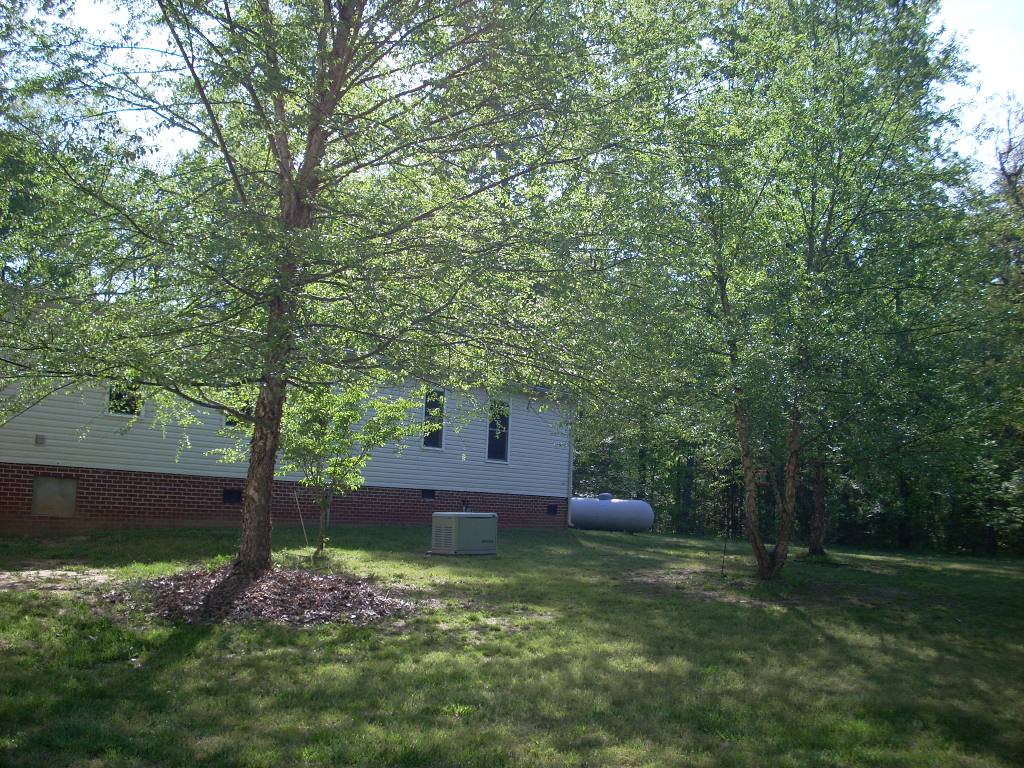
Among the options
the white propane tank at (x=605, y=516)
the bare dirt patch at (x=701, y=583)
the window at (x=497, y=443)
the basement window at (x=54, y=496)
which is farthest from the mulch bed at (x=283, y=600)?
the white propane tank at (x=605, y=516)

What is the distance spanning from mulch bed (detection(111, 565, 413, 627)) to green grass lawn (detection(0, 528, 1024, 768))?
357 millimetres

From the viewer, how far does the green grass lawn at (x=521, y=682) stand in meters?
4.90

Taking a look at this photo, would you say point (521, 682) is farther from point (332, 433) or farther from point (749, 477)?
point (332, 433)

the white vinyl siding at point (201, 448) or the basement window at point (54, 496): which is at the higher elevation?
the white vinyl siding at point (201, 448)

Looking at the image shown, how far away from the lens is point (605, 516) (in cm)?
2467

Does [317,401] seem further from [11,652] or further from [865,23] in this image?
[865,23]

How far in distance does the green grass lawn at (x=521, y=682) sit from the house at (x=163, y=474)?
2797 mm

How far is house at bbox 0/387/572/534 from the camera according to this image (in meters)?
14.1

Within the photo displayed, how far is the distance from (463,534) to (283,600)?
22.0ft

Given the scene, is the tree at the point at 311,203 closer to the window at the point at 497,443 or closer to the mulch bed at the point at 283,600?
the mulch bed at the point at 283,600

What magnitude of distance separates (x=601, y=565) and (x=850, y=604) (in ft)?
15.7

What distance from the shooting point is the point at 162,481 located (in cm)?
1564

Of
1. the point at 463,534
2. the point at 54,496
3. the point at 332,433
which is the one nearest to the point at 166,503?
the point at 54,496

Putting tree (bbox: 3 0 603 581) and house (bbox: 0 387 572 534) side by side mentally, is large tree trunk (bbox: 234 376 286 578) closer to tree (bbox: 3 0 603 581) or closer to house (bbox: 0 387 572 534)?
tree (bbox: 3 0 603 581)
